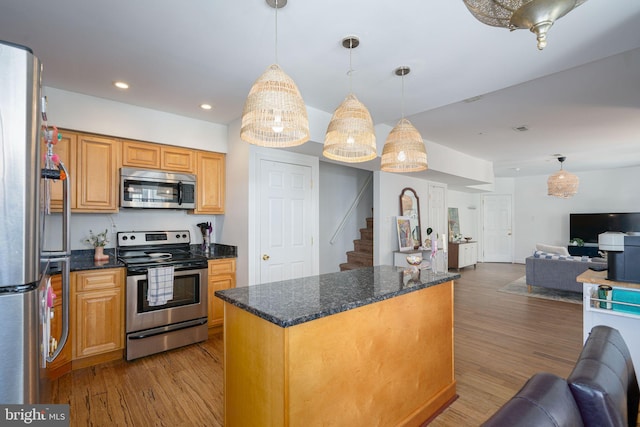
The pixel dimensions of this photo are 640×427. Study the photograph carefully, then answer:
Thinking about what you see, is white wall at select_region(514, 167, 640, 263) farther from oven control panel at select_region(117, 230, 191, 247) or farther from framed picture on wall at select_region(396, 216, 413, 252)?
oven control panel at select_region(117, 230, 191, 247)

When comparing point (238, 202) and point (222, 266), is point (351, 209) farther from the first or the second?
point (222, 266)

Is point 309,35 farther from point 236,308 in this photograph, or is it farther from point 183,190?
point 183,190

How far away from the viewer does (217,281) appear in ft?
11.8

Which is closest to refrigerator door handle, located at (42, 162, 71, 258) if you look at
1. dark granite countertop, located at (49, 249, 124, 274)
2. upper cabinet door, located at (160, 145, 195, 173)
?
dark granite countertop, located at (49, 249, 124, 274)

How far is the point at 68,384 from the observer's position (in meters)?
2.59

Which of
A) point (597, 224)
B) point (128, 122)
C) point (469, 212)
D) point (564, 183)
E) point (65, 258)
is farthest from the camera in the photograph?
point (469, 212)

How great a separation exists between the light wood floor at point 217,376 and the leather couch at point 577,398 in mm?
1472

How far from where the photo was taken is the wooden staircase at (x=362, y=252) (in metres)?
5.60

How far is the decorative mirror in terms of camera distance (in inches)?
220

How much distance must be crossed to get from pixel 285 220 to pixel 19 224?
306cm

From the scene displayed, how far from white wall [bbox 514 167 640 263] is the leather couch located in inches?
368

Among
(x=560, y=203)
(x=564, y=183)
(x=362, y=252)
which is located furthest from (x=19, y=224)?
(x=560, y=203)

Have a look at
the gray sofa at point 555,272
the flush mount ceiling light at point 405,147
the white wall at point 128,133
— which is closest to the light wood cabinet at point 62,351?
the white wall at point 128,133

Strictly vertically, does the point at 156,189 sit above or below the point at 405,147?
below
